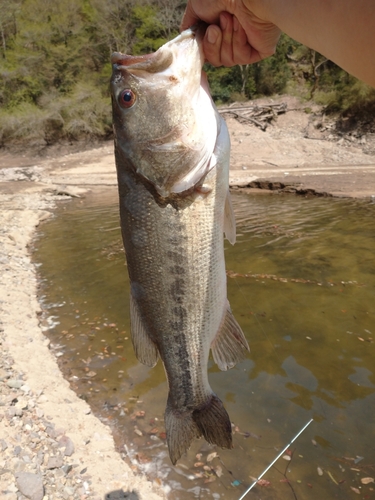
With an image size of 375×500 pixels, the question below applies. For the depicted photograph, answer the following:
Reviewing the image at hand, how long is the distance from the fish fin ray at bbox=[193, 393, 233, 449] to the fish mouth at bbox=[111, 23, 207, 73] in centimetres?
185

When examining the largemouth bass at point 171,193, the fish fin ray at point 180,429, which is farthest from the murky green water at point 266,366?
the largemouth bass at point 171,193

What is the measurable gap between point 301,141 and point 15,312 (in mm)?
20549

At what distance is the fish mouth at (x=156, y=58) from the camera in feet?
6.54

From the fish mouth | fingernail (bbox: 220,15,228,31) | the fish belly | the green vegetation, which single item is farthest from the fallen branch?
the fish belly

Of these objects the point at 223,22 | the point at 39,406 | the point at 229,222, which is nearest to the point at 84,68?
the point at 39,406

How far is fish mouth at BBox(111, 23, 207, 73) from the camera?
1.99m

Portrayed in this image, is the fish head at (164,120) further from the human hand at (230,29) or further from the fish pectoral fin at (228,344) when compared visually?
the fish pectoral fin at (228,344)

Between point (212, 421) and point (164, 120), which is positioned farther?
point (212, 421)

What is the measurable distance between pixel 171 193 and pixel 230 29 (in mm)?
885

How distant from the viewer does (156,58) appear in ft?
6.57

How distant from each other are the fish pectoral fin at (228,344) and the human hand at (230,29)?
4.75 feet

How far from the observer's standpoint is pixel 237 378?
495cm

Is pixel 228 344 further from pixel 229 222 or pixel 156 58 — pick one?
pixel 156 58

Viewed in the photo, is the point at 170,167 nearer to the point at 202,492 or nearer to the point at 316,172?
the point at 202,492
